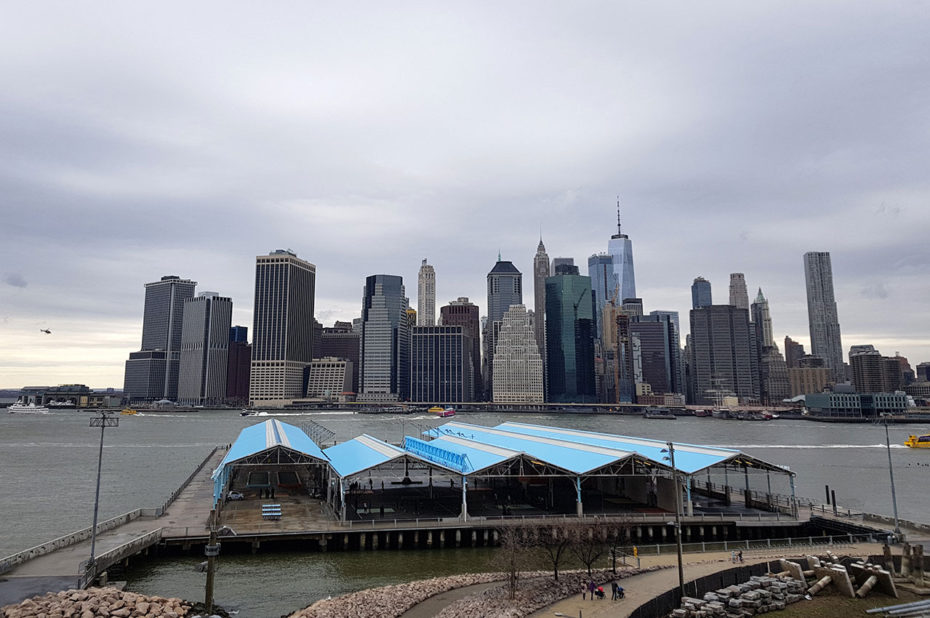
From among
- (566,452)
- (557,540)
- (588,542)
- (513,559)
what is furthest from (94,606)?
(566,452)

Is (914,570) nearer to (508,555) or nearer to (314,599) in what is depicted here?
(508,555)

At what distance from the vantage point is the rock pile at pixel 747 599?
27.4 meters

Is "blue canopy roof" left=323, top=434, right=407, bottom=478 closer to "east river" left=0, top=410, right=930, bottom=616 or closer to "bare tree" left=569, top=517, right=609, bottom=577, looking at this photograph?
"east river" left=0, top=410, right=930, bottom=616

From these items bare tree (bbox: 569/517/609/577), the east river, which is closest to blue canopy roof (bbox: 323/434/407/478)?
the east river

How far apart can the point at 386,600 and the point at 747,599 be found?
16.5 metres

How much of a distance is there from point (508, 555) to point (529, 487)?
110 feet

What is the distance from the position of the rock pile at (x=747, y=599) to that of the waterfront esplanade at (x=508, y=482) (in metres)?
18.5

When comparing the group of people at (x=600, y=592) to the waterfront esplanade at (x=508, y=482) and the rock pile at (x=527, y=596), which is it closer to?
the rock pile at (x=527, y=596)

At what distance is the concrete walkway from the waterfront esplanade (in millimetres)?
11285

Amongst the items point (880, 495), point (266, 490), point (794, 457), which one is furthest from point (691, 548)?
point (794, 457)

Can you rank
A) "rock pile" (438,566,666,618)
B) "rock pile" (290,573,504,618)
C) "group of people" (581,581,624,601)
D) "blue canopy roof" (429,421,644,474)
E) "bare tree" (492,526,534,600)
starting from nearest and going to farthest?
"rock pile" (438,566,666,618) → "group of people" (581,581,624,601) → "rock pile" (290,573,504,618) → "bare tree" (492,526,534,600) → "blue canopy roof" (429,421,644,474)

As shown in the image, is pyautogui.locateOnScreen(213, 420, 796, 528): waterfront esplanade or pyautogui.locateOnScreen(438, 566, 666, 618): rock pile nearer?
pyautogui.locateOnScreen(438, 566, 666, 618): rock pile

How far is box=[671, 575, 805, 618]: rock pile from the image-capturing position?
27.4 meters

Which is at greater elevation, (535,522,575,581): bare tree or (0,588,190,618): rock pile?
(535,522,575,581): bare tree
